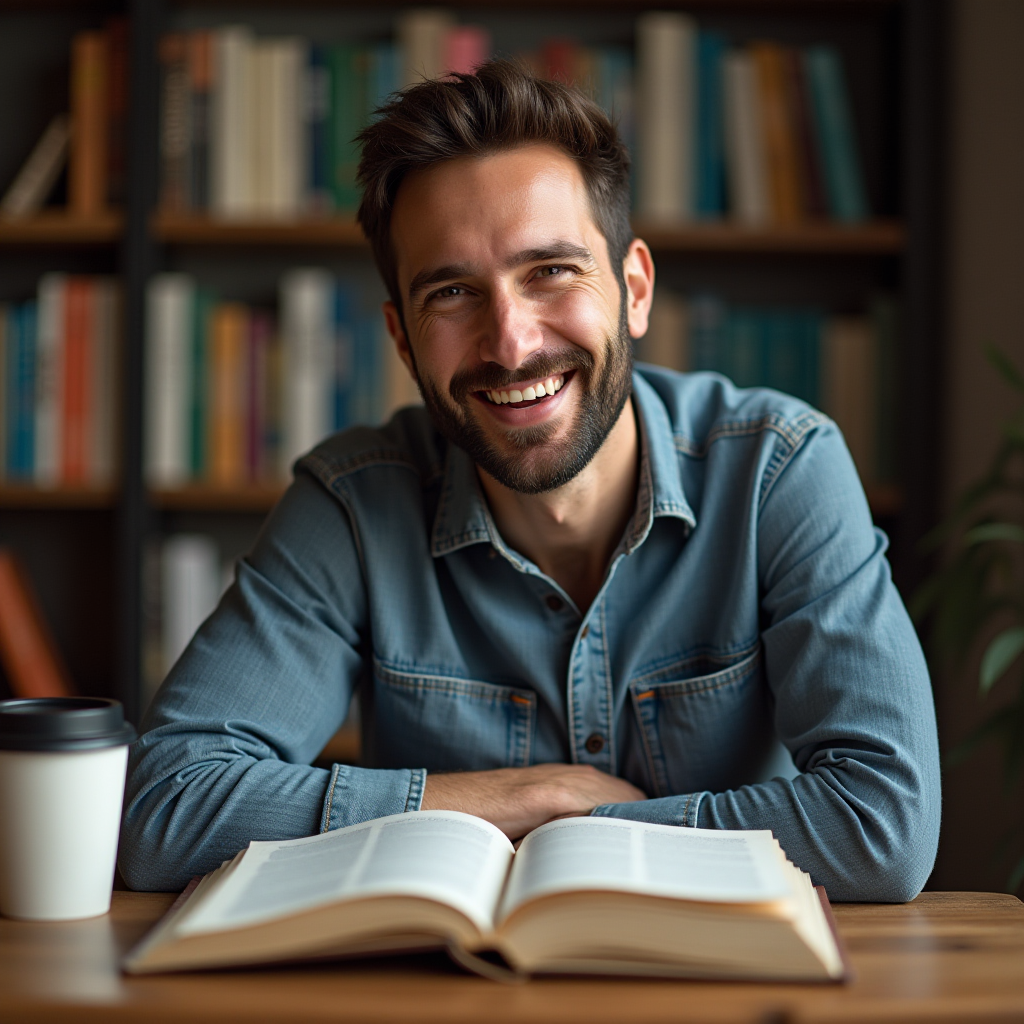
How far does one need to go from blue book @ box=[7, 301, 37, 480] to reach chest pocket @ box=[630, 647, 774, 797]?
5.01 ft

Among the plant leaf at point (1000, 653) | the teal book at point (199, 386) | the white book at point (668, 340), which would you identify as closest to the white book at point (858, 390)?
the white book at point (668, 340)

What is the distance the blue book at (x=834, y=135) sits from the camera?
7.16ft

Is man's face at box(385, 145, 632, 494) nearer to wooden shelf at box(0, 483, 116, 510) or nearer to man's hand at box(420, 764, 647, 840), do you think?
man's hand at box(420, 764, 647, 840)

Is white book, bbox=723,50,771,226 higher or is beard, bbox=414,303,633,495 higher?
white book, bbox=723,50,771,226

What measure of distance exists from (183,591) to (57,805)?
4.90 feet

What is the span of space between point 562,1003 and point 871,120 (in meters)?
2.13

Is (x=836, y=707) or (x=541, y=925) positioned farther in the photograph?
(x=836, y=707)

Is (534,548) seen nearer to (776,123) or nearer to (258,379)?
A: (258,379)

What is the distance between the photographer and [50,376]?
2.25 meters

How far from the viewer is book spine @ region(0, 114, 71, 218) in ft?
7.57

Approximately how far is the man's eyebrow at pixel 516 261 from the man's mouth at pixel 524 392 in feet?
0.42

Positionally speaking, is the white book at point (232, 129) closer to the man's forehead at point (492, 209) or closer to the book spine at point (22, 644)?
the book spine at point (22, 644)

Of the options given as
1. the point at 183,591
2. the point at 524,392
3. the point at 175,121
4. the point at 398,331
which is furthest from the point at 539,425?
the point at 175,121

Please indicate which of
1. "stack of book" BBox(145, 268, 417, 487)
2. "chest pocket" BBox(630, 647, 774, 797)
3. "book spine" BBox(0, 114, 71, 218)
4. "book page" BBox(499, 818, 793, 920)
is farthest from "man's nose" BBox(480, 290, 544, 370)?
"book spine" BBox(0, 114, 71, 218)
